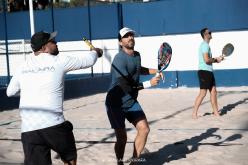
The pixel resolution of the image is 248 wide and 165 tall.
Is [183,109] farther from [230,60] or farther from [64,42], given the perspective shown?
[64,42]

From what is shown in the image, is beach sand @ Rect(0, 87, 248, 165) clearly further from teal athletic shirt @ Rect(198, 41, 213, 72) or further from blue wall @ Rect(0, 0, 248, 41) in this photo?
blue wall @ Rect(0, 0, 248, 41)

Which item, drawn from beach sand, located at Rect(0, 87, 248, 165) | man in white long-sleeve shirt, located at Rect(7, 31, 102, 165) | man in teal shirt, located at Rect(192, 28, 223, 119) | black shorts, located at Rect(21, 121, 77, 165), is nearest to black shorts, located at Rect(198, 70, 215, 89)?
man in teal shirt, located at Rect(192, 28, 223, 119)

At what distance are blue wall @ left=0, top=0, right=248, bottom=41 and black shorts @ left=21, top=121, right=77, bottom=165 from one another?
14.0m

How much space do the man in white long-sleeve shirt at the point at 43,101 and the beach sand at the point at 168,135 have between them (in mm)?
2134

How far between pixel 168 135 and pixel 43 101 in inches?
173

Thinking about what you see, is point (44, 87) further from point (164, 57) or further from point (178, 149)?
point (178, 149)

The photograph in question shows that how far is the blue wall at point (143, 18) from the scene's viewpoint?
17.4 meters

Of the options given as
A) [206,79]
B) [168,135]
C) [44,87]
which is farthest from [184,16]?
[44,87]

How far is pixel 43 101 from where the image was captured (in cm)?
410

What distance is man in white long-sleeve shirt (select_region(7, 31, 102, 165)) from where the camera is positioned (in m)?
4.11

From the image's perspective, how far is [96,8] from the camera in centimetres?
1956

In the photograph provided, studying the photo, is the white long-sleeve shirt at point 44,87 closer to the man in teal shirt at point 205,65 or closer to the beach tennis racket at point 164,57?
the beach tennis racket at point 164,57

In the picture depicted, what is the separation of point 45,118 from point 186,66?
1433 cm

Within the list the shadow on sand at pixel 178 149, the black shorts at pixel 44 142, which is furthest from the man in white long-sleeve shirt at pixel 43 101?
the shadow on sand at pixel 178 149
